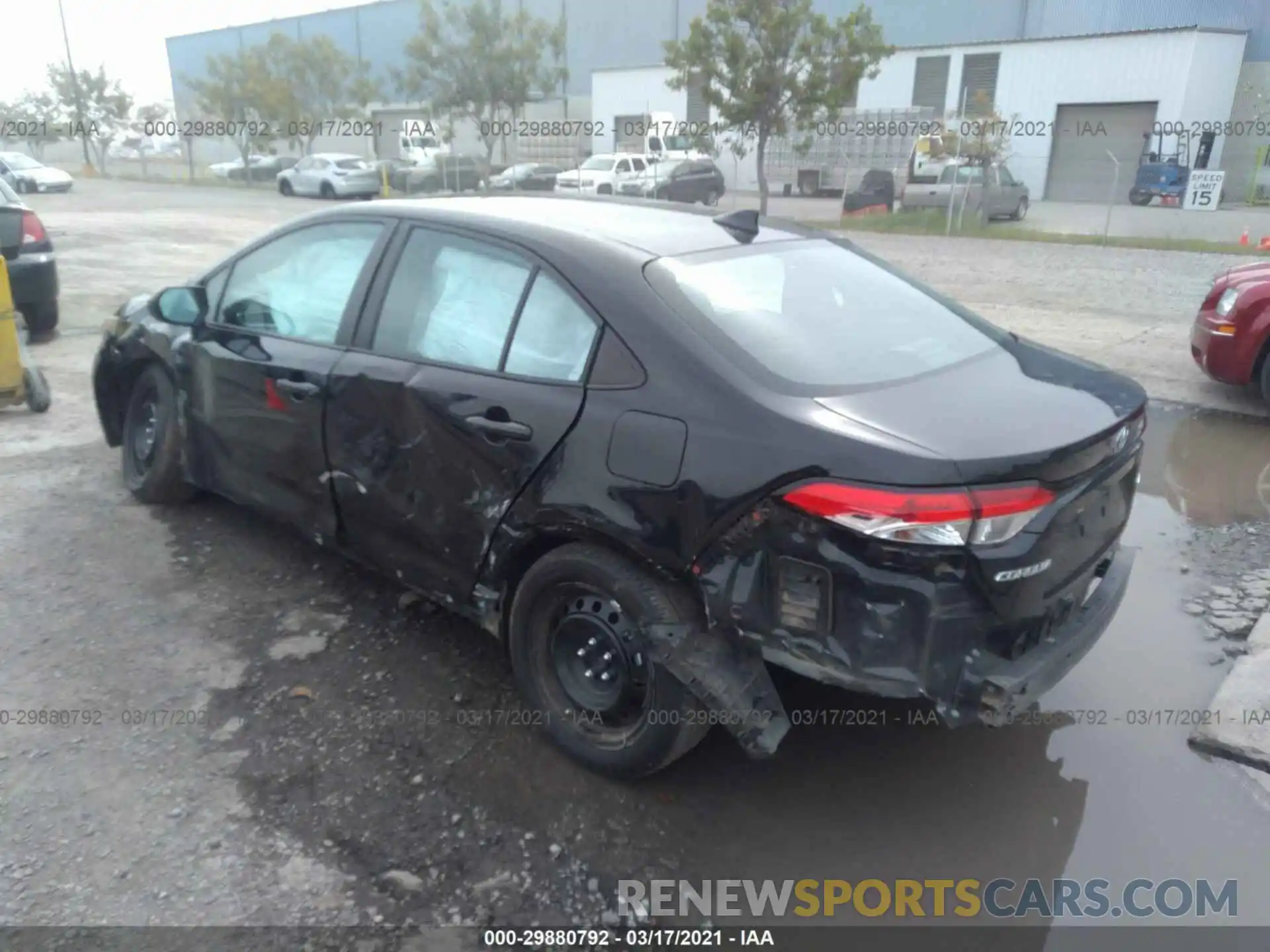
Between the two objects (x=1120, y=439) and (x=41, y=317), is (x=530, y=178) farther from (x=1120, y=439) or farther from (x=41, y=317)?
(x=1120, y=439)

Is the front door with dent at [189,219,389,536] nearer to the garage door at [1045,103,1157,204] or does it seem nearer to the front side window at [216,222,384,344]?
the front side window at [216,222,384,344]

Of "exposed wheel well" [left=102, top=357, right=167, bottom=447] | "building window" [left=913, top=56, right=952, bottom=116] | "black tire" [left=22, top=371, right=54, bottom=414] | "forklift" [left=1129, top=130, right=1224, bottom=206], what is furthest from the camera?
"building window" [left=913, top=56, right=952, bottom=116]

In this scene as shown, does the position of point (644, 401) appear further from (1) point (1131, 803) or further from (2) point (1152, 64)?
(2) point (1152, 64)

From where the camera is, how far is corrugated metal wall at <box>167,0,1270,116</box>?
3409 centimetres

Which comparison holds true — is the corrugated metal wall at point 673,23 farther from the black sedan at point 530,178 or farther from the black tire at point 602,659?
the black tire at point 602,659

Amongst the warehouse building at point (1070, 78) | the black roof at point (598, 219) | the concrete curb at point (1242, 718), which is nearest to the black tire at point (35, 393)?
the black roof at point (598, 219)

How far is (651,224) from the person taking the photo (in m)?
3.48

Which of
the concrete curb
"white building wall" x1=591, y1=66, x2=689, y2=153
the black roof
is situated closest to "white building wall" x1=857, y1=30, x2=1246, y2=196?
"white building wall" x1=591, y1=66, x2=689, y2=153

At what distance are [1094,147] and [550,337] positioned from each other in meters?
35.1

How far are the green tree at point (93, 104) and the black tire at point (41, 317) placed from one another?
49505 mm

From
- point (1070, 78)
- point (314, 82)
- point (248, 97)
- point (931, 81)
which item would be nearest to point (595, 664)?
point (1070, 78)

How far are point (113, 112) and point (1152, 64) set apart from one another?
50.6 metres

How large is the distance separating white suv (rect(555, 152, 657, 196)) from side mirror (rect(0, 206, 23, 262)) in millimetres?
21007

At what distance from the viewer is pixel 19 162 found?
35062mm
